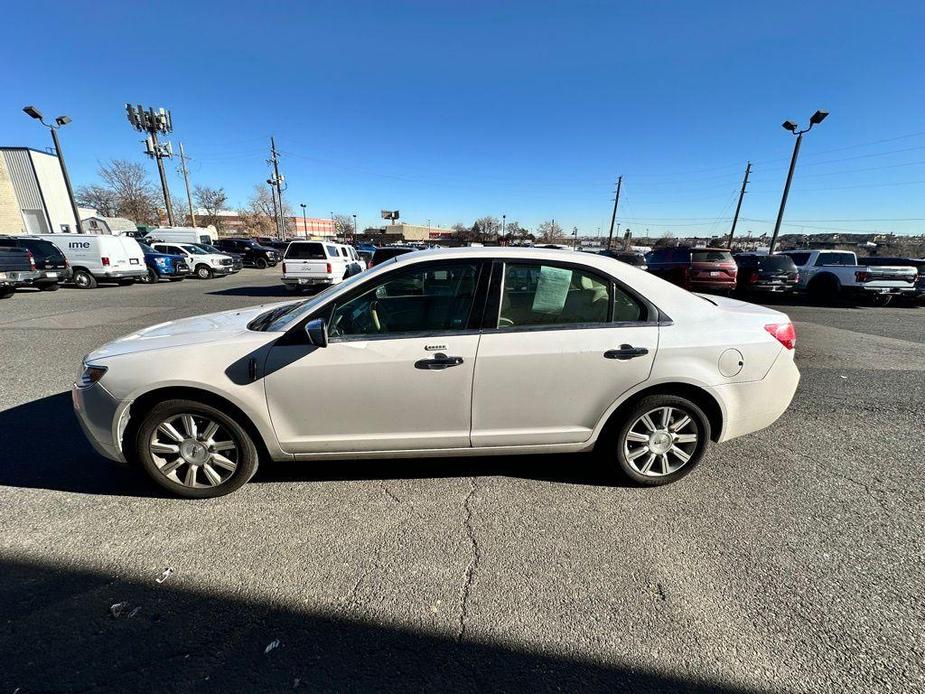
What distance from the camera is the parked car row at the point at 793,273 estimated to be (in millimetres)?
12062

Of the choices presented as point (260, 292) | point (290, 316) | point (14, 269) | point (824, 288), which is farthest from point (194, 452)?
point (824, 288)

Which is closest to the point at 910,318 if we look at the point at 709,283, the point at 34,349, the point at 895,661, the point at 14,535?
the point at 709,283

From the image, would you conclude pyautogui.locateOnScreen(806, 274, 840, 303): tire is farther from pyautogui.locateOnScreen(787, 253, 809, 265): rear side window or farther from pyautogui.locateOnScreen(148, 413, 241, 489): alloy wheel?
pyautogui.locateOnScreen(148, 413, 241, 489): alloy wheel

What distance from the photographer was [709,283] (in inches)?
474

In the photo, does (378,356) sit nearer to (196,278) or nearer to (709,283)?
(709,283)

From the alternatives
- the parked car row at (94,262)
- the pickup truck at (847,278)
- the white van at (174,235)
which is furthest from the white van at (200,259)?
the pickup truck at (847,278)

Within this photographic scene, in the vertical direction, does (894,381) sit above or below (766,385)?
below

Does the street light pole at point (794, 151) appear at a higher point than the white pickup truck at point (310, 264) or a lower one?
higher

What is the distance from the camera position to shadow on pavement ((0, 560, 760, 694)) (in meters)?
1.64

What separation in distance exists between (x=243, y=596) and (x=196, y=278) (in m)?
22.7

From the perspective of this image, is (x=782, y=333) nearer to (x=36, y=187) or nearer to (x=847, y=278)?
(x=847, y=278)

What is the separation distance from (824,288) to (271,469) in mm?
16907

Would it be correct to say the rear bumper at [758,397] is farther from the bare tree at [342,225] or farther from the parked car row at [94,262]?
the bare tree at [342,225]

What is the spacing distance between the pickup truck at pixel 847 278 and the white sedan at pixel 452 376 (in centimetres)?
1358
